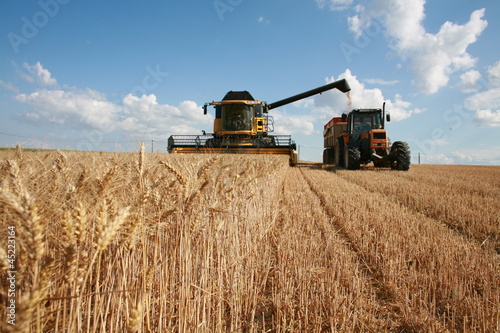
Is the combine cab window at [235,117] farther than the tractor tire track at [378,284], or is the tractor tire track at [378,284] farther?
the combine cab window at [235,117]

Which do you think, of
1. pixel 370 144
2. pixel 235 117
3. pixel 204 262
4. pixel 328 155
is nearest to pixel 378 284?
pixel 204 262

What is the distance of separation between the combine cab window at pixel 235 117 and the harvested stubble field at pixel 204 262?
10.8 metres

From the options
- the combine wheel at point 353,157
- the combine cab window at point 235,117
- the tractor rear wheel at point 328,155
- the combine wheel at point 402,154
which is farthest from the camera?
the tractor rear wheel at point 328,155

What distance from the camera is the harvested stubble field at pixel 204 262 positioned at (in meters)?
0.91

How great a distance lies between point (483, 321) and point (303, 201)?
411 centimetres

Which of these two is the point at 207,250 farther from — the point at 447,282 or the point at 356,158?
the point at 356,158

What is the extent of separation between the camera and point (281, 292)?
2.13m

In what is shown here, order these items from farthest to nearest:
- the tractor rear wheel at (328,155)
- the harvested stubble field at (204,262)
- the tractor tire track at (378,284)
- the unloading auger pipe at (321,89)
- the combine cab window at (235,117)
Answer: the tractor rear wheel at (328,155)
the unloading auger pipe at (321,89)
the combine cab window at (235,117)
the tractor tire track at (378,284)
the harvested stubble field at (204,262)

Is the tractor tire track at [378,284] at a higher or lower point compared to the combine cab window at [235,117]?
lower

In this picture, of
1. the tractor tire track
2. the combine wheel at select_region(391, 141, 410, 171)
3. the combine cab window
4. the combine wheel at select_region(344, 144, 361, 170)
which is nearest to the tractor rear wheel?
the combine wheel at select_region(344, 144, 361, 170)

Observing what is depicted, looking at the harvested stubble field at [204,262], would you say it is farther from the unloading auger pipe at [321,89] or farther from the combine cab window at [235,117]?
the unloading auger pipe at [321,89]

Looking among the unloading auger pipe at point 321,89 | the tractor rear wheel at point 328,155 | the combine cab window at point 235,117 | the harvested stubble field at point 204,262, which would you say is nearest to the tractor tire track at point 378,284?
the harvested stubble field at point 204,262

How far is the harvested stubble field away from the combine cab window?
10789 mm

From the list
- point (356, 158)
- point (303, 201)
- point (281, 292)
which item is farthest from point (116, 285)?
point (356, 158)
